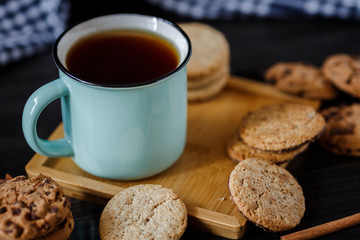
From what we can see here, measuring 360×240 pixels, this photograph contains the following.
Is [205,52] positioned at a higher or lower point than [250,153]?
higher

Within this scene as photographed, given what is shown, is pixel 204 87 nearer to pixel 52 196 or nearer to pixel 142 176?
pixel 142 176

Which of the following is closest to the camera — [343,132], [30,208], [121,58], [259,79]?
[30,208]

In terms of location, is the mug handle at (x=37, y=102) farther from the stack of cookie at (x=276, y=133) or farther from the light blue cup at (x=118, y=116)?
the stack of cookie at (x=276, y=133)

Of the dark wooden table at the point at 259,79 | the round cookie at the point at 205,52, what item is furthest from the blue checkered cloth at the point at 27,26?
the round cookie at the point at 205,52

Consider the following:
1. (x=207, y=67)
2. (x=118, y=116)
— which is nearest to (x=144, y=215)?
(x=118, y=116)

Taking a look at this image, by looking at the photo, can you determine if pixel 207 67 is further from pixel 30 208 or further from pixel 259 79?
pixel 30 208
